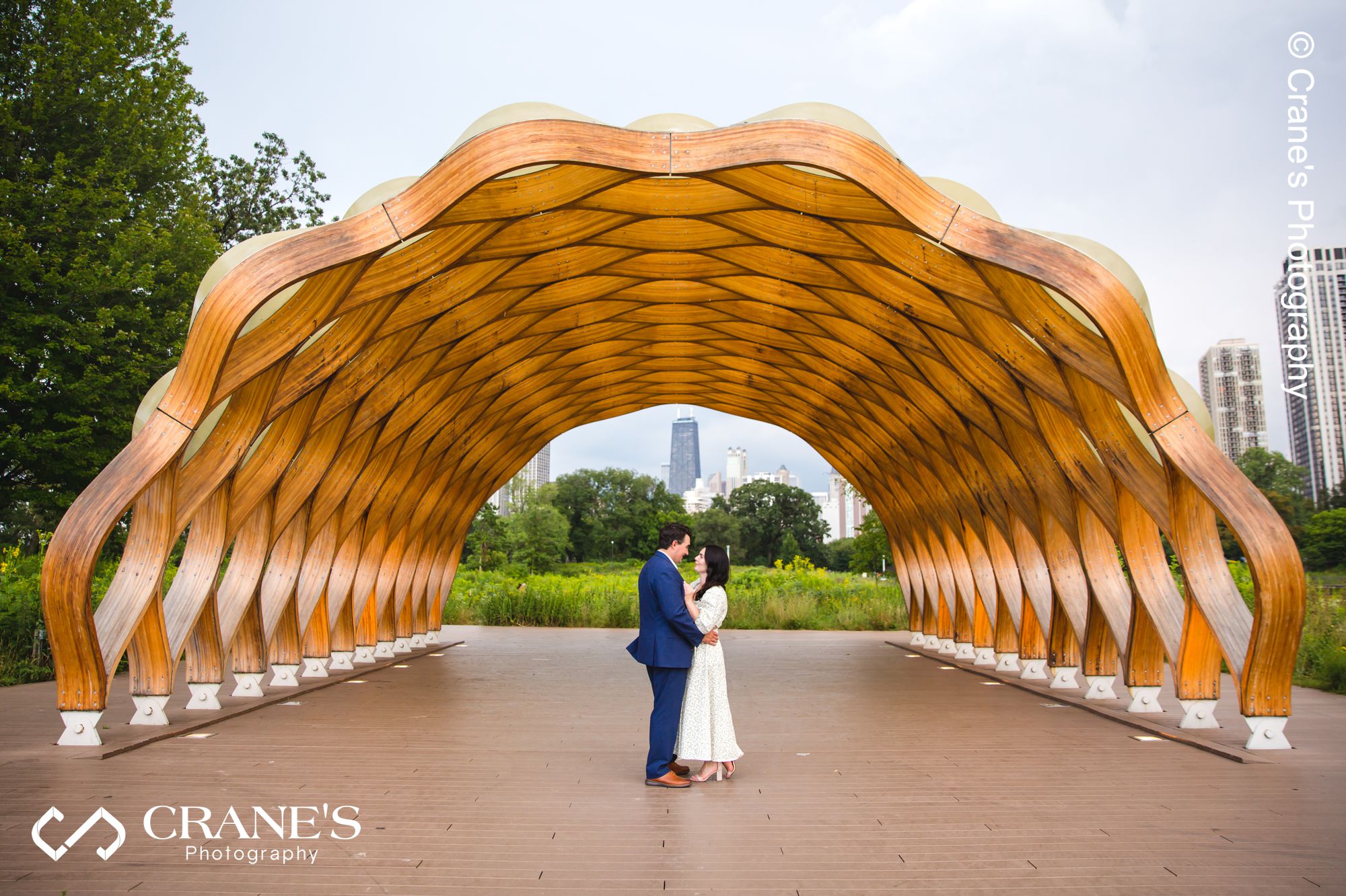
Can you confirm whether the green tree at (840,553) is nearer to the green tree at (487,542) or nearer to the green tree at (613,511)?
the green tree at (613,511)

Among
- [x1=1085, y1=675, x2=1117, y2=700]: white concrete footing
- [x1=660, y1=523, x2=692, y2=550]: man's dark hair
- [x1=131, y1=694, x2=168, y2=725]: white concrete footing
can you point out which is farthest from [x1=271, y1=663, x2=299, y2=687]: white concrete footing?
[x1=1085, y1=675, x2=1117, y2=700]: white concrete footing

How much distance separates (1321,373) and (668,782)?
6814 centimetres

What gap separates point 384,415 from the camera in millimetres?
15922

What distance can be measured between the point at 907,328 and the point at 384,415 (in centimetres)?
899

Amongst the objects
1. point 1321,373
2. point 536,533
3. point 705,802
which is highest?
point 1321,373

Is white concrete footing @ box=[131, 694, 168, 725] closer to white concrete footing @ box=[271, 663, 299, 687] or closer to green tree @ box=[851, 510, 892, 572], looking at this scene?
white concrete footing @ box=[271, 663, 299, 687]

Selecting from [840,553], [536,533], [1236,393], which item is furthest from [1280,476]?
[536,533]

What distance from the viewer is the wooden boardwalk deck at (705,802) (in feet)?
18.4

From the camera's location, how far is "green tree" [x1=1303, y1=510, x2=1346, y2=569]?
178 ft

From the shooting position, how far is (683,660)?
25.6ft

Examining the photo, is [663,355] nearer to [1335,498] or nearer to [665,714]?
[665,714]

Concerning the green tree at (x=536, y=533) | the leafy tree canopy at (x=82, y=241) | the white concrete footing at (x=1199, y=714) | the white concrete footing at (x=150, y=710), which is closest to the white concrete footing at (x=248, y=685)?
the white concrete footing at (x=150, y=710)

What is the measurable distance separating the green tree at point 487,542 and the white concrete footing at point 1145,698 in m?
51.6

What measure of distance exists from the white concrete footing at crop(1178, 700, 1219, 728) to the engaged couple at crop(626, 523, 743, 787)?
20.3 ft
